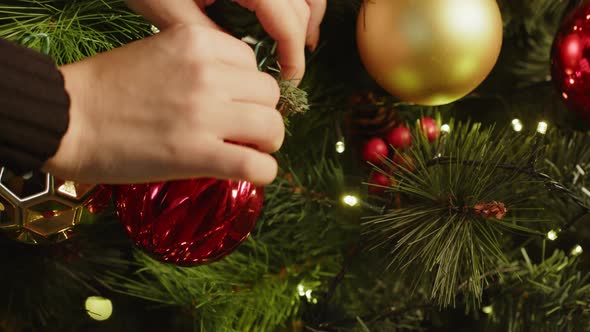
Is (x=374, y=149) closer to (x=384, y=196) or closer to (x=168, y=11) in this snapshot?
(x=384, y=196)

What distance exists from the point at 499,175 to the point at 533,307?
16 cm

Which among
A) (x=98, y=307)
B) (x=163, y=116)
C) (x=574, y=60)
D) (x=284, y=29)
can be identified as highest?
(x=574, y=60)

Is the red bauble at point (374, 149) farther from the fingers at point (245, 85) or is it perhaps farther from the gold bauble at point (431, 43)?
the fingers at point (245, 85)

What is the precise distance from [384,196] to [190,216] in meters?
0.20

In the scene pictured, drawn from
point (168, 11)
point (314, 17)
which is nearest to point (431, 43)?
point (314, 17)

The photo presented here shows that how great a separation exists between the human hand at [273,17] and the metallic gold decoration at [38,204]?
131 millimetres

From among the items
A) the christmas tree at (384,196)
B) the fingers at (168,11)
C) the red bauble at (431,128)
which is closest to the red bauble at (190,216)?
the christmas tree at (384,196)

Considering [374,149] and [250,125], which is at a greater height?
[374,149]

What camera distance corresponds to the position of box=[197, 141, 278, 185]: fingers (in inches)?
12.5

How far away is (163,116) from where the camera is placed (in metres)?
0.32

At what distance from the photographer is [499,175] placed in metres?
0.44

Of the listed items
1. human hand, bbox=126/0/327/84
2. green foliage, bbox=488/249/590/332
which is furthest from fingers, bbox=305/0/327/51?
green foliage, bbox=488/249/590/332

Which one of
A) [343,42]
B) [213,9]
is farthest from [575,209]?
[213,9]

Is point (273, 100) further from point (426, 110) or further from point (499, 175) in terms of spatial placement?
point (426, 110)
